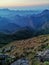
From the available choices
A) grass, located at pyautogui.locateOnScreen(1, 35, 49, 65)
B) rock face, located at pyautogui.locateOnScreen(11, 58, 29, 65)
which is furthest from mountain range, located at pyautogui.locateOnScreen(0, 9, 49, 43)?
rock face, located at pyautogui.locateOnScreen(11, 58, 29, 65)

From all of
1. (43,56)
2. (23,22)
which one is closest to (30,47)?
(43,56)

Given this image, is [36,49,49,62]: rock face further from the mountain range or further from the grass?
the mountain range

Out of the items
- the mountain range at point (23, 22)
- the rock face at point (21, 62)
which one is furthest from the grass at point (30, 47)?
the mountain range at point (23, 22)

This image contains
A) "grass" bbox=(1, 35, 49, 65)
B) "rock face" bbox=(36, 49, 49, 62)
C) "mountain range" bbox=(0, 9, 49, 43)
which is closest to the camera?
"rock face" bbox=(36, 49, 49, 62)

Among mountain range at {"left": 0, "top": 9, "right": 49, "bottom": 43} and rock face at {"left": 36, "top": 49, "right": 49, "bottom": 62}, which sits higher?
mountain range at {"left": 0, "top": 9, "right": 49, "bottom": 43}

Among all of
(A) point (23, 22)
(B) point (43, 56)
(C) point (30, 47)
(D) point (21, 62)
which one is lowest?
(D) point (21, 62)

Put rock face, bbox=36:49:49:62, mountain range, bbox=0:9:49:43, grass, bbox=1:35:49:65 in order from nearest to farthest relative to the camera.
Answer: rock face, bbox=36:49:49:62 → grass, bbox=1:35:49:65 → mountain range, bbox=0:9:49:43

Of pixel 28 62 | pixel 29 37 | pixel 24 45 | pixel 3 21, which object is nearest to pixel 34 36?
pixel 29 37

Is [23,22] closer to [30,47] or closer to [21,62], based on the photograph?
[30,47]

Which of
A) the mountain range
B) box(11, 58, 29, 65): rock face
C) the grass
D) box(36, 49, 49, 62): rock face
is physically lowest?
box(11, 58, 29, 65): rock face

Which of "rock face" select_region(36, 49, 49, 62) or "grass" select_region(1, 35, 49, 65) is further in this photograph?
"grass" select_region(1, 35, 49, 65)

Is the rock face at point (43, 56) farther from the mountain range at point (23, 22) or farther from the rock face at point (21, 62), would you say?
the mountain range at point (23, 22)

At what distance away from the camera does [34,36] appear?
11891mm

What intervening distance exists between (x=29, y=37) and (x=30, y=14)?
136 cm
